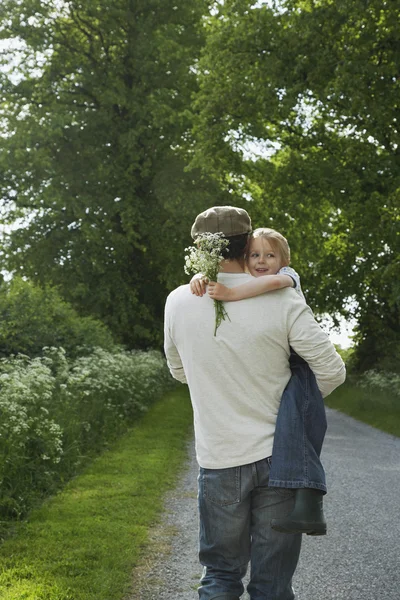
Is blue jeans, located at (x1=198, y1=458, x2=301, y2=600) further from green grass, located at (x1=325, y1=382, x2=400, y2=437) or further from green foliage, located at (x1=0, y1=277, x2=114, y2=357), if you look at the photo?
green foliage, located at (x1=0, y1=277, x2=114, y2=357)

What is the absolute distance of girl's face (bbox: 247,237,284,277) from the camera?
11.2 feet

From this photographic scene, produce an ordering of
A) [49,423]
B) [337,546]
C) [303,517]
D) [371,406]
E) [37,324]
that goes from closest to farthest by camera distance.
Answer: [303,517], [337,546], [49,423], [37,324], [371,406]

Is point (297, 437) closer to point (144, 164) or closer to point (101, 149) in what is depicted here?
point (144, 164)

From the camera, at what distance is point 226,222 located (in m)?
3.12

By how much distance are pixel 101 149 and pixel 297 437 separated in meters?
27.2

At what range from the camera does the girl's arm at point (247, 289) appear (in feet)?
9.89

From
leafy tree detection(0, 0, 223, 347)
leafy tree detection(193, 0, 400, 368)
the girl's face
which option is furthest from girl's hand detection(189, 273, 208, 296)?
leafy tree detection(0, 0, 223, 347)

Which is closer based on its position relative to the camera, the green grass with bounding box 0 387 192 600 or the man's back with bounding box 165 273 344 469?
the man's back with bounding box 165 273 344 469

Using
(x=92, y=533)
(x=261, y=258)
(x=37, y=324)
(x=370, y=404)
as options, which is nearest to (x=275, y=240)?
(x=261, y=258)

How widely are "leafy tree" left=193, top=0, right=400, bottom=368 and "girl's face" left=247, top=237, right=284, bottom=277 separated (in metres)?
15.1

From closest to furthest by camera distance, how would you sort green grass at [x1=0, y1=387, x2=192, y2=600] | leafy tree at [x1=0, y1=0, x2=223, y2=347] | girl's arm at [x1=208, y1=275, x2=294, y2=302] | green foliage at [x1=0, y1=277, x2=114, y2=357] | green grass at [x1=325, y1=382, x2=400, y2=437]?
girl's arm at [x1=208, y1=275, x2=294, y2=302] < green grass at [x1=0, y1=387, x2=192, y2=600] < green foliage at [x1=0, y1=277, x2=114, y2=357] < green grass at [x1=325, y1=382, x2=400, y2=437] < leafy tree at [x1=0, y1=0, x2=223, y2=347]

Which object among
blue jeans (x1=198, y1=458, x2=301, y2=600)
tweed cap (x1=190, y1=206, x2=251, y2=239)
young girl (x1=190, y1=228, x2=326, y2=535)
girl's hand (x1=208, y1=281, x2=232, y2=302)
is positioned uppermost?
tweed cap (x1=190, y1=206, x2=251, y2=239)

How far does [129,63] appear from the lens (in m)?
29.1

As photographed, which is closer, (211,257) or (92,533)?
(211,257)
